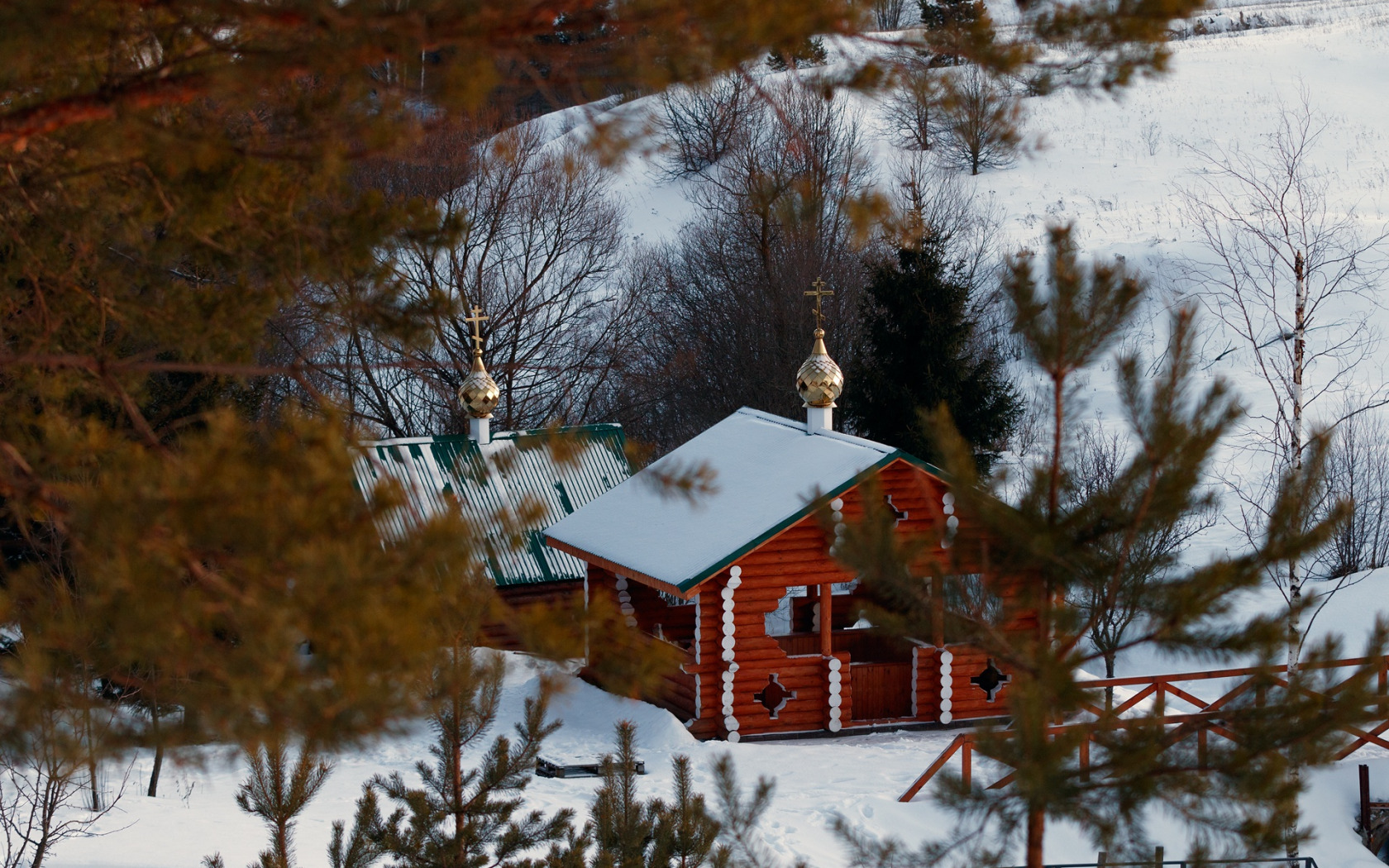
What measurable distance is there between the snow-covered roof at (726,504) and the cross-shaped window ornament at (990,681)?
2.99 meters

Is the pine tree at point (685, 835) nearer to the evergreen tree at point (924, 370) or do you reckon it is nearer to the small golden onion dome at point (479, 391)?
the small golden onion dome at point (479, 391)

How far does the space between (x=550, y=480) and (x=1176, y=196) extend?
28619 mm

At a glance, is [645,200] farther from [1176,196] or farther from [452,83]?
[452,83]

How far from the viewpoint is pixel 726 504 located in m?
16.3

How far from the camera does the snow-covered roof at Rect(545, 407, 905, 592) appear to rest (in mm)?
15266

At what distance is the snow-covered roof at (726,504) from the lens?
15266mm

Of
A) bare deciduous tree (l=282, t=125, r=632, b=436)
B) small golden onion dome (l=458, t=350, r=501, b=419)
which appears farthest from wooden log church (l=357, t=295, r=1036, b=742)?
bare deciduous tree (l=282, t=125, r=632, b=436)

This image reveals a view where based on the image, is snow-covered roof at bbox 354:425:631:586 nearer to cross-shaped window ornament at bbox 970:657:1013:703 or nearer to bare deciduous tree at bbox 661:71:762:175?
cross-shaped window ornament at bbox 970:657:1013:703

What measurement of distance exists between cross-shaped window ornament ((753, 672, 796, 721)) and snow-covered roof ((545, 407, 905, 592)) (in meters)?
1.69

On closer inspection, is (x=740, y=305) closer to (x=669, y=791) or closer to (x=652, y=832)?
(x=669, y=791)

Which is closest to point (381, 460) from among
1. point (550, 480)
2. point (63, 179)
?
point (550, 480)

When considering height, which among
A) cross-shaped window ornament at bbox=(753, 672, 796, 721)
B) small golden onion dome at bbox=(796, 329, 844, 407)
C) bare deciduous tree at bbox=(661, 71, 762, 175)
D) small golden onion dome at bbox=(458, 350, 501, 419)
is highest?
bare deciduous tree at bbox=(661, 71, 762, 175)

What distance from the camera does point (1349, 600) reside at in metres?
22.0

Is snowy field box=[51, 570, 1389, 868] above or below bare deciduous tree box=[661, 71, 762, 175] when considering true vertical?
below
